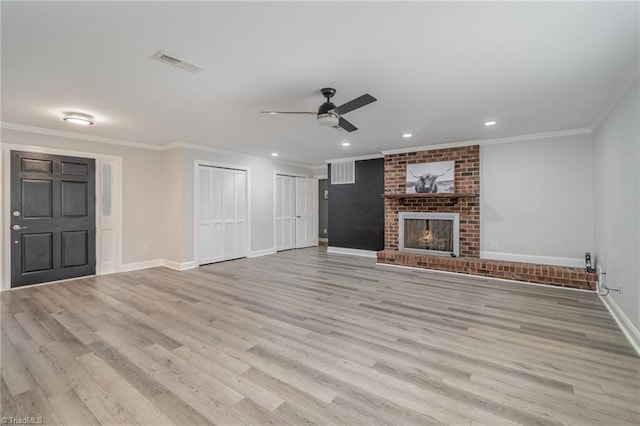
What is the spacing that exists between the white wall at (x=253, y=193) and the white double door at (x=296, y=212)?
315mm

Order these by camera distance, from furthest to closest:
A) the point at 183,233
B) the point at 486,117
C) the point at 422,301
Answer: the point at 183,233, the point at 486,117, the point at 422,301

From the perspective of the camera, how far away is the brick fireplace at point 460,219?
4.66m

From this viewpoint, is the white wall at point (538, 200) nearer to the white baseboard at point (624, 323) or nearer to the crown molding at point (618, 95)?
the crown molding at point (618, 95)

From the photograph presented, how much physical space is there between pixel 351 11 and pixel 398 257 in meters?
4.91

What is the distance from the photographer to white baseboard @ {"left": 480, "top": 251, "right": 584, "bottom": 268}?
16.1ft

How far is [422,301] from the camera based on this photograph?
3.85m

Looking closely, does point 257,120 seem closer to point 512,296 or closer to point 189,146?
point 189,146

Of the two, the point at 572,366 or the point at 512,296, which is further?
the point at 512,296

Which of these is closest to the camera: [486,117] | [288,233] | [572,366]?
[572,366]

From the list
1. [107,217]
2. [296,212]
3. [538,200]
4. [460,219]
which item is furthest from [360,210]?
[107,217]

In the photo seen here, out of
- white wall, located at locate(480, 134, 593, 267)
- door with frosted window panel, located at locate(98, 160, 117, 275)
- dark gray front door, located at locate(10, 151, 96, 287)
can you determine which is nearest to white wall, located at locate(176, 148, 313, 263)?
door with frosted window panel, located at locate(98, 160, 117, 275)

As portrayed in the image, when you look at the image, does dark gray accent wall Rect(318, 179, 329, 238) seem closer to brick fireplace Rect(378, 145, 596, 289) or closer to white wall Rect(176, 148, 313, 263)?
white wall Rect(176, 148, 313, 263)

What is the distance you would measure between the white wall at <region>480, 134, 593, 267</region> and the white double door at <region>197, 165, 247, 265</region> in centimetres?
520

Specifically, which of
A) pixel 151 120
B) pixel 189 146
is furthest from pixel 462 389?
pixel 189 146
